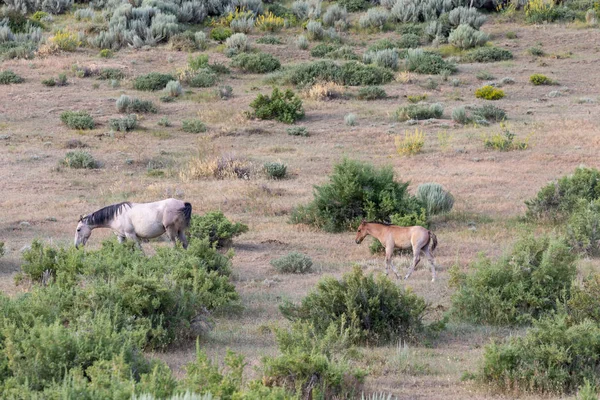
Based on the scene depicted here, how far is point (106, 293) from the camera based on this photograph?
8555 millimetres

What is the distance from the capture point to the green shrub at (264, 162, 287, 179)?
64.5 ft

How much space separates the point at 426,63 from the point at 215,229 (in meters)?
18.5

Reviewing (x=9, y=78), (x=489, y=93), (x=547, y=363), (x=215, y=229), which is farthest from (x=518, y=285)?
(x=9, y=78)

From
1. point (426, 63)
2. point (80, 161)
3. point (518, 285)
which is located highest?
point (518, 285)

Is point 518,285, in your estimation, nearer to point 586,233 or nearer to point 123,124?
point 586,233

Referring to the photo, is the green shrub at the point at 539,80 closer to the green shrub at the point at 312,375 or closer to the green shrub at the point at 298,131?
the green shrub at the point at 298,131

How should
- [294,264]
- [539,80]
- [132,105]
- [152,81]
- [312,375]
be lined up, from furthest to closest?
[539,80], [152,81], [132,105], [294,264], [312,375]

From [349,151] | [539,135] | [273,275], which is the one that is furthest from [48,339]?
[539,135]

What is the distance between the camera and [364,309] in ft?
30.5

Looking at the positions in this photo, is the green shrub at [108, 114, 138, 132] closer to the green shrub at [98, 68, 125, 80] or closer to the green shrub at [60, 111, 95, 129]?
the green shrub at [60, 111, 95, 129]

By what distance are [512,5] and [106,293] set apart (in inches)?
1344

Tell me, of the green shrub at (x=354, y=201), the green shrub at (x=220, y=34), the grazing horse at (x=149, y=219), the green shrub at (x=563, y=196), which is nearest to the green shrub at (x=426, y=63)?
the green shrub at (x=220, y=34)

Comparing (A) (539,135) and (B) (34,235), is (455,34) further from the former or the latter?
(B) (34,235)

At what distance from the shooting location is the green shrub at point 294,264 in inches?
496
